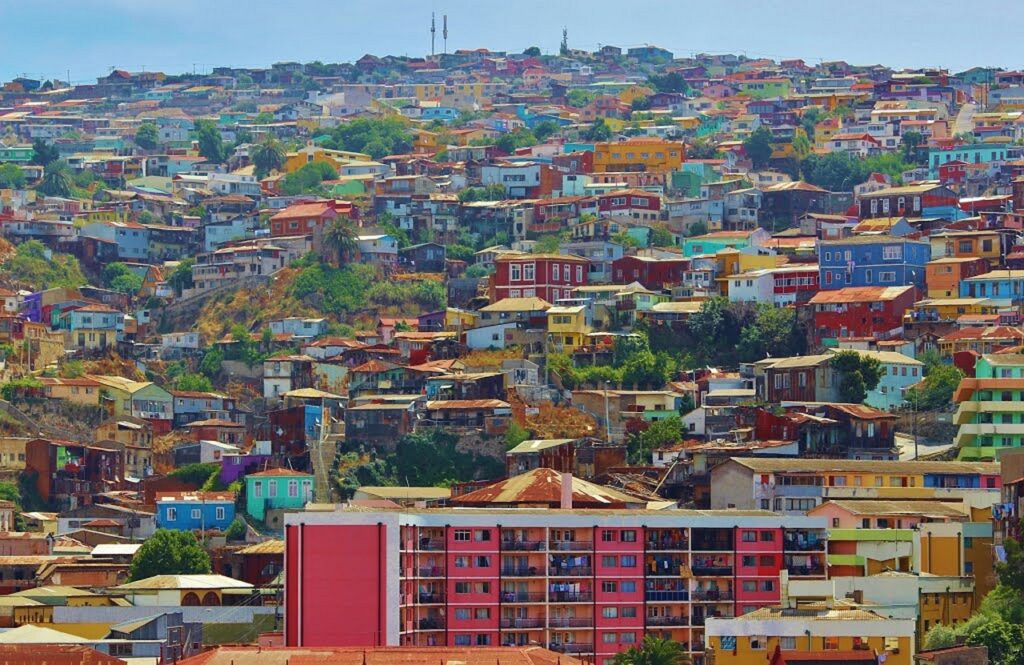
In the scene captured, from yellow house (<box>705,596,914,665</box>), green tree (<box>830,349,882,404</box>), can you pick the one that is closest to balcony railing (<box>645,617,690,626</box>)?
yellow house (<box>705,596,914,665</box>)

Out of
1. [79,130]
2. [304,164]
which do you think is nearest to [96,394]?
[304,164]

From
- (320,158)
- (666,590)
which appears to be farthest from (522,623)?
(320,158)

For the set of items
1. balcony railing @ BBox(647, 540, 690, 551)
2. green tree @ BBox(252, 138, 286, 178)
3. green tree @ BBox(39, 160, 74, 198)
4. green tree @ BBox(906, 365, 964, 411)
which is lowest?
balcony railing @ BBox(647, 540, 690, 551)

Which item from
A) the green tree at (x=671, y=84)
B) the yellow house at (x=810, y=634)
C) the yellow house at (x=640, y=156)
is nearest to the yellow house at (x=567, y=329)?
the yellow house at (x=640, y=156)

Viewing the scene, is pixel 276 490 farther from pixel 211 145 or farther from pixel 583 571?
pixel 211 145

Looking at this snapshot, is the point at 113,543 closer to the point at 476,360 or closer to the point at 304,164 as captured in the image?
the point at 476,360

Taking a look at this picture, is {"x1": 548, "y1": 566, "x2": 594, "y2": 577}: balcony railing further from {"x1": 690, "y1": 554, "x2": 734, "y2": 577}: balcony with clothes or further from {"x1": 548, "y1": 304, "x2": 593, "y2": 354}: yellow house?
{"x1": 548, "y1": 304, "x2": 593, "y2": 354}: yellow house
